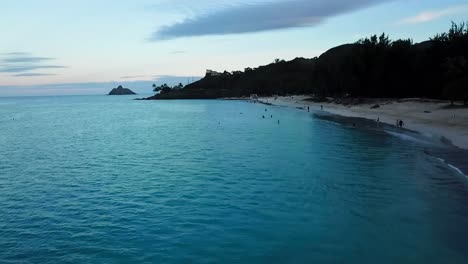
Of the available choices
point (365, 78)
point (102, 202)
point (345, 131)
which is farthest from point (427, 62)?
point (102, 202)

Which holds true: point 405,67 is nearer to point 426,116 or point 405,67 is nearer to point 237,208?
point 426,116

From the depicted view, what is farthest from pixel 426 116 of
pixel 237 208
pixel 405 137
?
pixel 237 208

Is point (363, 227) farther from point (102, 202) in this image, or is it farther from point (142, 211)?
point (102, 202)

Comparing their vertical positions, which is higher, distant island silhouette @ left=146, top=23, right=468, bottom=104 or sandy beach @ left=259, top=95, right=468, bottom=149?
distant island silhouette @ left=146, top=23, right=468, bottom=104

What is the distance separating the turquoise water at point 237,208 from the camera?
14.8 meters

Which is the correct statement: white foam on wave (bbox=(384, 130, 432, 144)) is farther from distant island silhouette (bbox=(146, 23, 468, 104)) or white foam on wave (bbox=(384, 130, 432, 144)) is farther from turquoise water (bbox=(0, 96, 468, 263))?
distant island silhouette (bbox=(146, 23, 468, 104))

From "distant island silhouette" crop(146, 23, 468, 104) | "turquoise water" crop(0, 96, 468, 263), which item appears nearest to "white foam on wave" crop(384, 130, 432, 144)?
"turquoise water" crop(0, 96, 468, 263)

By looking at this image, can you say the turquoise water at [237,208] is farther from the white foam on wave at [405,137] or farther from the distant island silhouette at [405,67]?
the distant island silhouette at [405,67]

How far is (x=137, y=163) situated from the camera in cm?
3494

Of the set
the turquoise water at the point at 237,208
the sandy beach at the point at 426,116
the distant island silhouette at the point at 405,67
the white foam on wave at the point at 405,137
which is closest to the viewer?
the turquoise water at the point at 237,208

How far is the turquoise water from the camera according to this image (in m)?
14.8

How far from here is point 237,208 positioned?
2019cm

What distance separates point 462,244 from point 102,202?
1645 centimetres

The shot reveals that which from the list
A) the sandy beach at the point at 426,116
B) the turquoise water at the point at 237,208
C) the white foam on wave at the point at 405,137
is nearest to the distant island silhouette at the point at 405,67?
the sandy beach at the point at 426,116
